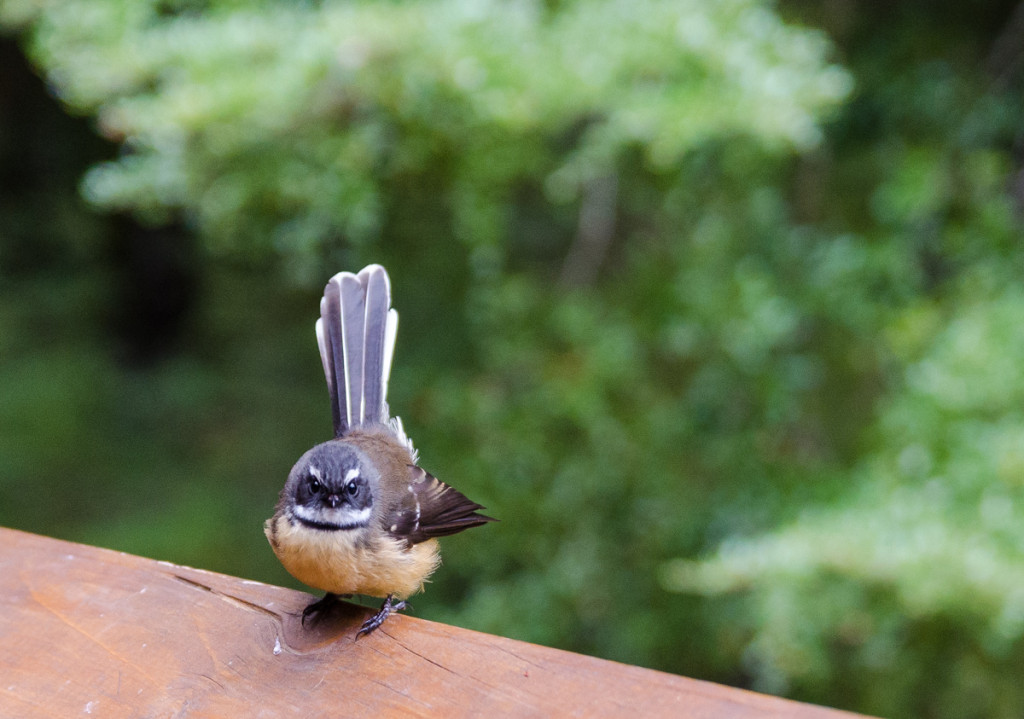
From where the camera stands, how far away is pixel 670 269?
3.61m

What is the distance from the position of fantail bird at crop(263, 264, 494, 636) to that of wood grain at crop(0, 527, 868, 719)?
0.32 ft

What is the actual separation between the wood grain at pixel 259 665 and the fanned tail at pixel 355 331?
0.80m

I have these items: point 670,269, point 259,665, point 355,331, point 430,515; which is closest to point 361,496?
point 430,515

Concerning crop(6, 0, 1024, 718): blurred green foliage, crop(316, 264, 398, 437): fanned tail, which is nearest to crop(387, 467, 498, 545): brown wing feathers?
crop(316, 264, 398, 437): fanned tail

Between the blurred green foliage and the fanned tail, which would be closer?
the fanned tail

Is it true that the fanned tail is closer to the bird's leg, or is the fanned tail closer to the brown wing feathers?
the brown wing feathers

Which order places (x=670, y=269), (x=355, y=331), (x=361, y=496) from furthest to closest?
(x=670, y=269) < (x=355, y=331) < (x=361, y=496)

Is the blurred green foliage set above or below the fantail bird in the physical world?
above

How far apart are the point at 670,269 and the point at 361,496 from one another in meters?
2.02

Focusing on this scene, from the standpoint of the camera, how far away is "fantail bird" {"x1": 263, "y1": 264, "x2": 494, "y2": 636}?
1776 mm

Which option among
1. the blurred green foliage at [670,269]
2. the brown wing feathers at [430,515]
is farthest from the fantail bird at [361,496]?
the blurred green foliage at [670,269]

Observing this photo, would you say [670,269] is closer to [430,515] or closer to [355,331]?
[355,331]

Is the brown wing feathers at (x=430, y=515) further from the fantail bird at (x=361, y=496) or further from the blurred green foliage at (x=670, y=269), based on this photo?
the blurred green foliage at (x=670, y=269)

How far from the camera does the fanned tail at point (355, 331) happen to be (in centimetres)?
222
